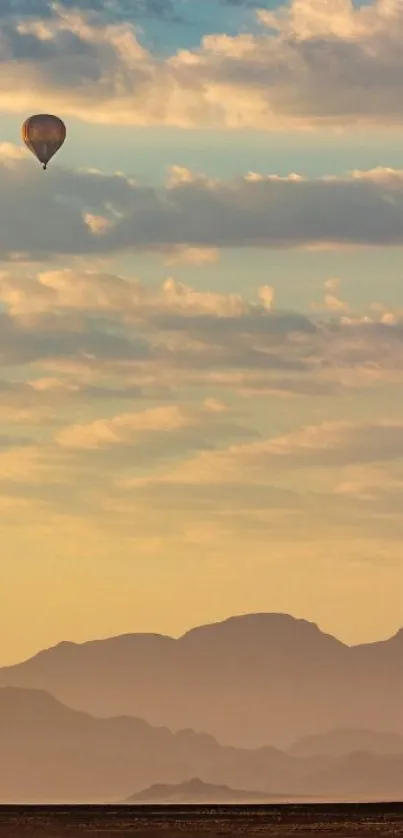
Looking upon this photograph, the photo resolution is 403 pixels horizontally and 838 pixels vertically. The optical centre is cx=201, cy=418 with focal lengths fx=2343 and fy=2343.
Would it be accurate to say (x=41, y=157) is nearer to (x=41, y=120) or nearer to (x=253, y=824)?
(x=41, y=120)

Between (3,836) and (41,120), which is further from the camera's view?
(41,120)

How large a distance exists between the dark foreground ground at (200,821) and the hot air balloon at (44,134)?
151 feet

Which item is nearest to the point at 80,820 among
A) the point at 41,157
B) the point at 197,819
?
the point at 197,819

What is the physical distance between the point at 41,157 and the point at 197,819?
4915 cm

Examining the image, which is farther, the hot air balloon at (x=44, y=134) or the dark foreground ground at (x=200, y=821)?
the hot air balloon at (x=44, y=134)

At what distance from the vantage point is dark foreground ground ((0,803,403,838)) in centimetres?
12638

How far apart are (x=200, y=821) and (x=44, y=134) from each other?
53.5m

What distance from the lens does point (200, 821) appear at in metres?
140

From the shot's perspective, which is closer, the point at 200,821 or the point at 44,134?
the point at 200,821

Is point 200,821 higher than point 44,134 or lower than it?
lower

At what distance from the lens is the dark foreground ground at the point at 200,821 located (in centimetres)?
12638

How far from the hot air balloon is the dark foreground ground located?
46.1 metres

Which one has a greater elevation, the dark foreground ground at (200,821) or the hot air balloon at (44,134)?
the hot air balloon at (44,134)

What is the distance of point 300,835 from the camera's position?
124 metres
